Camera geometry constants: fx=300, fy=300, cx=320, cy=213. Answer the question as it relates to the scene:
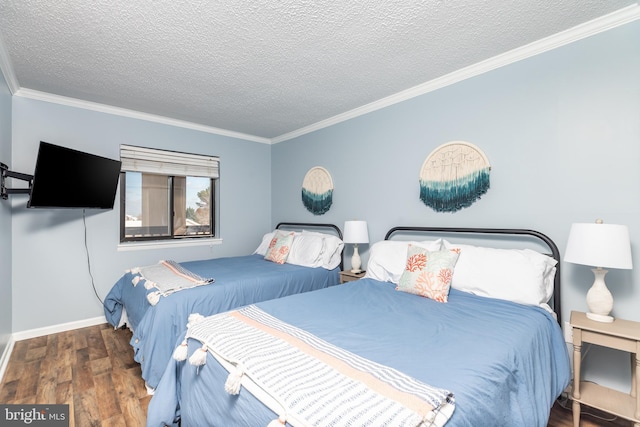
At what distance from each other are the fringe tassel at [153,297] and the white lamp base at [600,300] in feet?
9.25

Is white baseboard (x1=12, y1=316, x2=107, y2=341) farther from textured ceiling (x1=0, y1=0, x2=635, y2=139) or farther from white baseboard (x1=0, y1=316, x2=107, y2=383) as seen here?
textured ceiling (x1=0, y1=0, x2=635, y2=139)

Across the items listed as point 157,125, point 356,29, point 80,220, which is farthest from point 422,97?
point 80,220

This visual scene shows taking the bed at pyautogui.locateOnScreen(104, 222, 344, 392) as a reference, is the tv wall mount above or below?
above

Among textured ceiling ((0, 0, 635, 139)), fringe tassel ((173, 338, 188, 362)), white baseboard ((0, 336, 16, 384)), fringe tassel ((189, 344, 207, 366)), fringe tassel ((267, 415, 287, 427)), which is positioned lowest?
white baseboard ((0, 336, 16, 384))

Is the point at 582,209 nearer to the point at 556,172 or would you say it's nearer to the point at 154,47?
the point at 556,172

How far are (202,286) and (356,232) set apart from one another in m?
1.57

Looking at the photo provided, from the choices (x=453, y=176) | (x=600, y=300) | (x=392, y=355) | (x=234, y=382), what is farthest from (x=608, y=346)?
(x=234, y=382)

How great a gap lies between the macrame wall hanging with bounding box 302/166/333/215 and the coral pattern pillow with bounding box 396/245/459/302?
5.68ft

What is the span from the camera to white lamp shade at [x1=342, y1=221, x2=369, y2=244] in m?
3.15

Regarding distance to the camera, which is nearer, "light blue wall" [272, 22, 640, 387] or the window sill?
"light blue wall" [272, 22, 640, 387]

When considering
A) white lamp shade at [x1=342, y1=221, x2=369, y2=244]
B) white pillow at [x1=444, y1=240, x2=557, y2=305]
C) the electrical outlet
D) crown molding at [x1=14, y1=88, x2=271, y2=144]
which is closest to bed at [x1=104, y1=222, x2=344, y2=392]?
white lamp shade at [x1=342, y1=221, x2=369, y2=244]

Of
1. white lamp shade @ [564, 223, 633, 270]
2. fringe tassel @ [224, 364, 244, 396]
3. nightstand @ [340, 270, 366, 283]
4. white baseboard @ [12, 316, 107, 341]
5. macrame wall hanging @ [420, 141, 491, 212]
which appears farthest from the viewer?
nightstand @ [340, 270, 366, 283]

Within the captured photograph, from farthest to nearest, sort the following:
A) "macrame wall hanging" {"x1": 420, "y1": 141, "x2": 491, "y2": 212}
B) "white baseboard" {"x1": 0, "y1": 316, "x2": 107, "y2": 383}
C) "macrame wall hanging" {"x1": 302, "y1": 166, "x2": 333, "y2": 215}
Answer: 1. "macrame wall hanging" {"x1": 302, "y1": 166, "x2": 333, "y2": 215}
2. "white baseboard" {"x1": 0, "y1": 316, "x2": 107, "y2": 383}
3. "macrame wall hanging" {"x1": 420, "y1": 141, "x2": 491, "y2": 212}

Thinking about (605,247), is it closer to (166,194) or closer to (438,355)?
(438,355)
